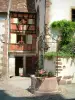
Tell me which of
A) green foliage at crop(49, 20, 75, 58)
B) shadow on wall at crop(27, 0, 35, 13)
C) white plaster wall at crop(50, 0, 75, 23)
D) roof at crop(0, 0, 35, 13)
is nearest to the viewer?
green foliage at crop(49, 20, 75, 58)

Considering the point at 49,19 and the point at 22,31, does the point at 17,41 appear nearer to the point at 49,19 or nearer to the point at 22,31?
the point at 22,31

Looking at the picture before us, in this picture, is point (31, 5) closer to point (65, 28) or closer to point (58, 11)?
point (58, 11)

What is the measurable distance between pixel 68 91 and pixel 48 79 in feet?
4.52

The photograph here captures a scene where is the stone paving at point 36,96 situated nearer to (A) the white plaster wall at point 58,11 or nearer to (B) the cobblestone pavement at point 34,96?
(B) the cobblestone pavement at point 34,96

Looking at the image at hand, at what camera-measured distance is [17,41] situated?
3003cm

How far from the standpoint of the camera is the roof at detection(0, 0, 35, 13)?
29047 millimetres

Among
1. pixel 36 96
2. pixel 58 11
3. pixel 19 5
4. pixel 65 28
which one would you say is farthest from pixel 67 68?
pixel 19 5

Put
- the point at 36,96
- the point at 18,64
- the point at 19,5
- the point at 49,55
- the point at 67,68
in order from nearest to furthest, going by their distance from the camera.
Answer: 1. the point at 36,96
2. the point at 67,68
3. the point at 49,55
4. the point at 19,5
5. the point at 18,64

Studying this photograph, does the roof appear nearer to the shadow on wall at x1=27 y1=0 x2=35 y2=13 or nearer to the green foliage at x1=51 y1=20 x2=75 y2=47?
the shadow on wall at x1=27 y1=0 x2=35 y2=13

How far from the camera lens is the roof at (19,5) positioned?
29.0m

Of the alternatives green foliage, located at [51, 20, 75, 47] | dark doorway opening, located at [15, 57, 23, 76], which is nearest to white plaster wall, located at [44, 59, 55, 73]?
green foliage, located at [51, 20, 75, 47]

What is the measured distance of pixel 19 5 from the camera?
29609 mm

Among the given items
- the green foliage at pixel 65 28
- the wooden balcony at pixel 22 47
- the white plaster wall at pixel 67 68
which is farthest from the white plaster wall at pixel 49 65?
the wooden balcony at pixel 22 47

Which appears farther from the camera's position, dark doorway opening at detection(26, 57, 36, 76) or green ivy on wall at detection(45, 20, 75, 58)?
dark doorway opening at detection(26, 57, 36, 76)
